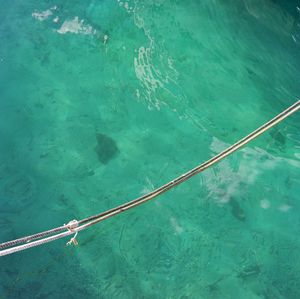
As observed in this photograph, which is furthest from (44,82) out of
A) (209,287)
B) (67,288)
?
(209,287)

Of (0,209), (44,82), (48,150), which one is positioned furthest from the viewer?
(44,82)

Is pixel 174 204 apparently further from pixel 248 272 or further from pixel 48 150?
pixel 48 150

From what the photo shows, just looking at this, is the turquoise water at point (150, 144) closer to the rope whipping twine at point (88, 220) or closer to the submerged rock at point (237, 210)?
the submerged rock at point (237, 210)

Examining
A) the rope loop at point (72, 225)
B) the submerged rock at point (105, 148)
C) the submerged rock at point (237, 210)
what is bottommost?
the submerged rock at point (105, 148)

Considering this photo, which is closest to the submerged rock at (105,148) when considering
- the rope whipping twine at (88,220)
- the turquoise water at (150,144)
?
the turquoise water at (150,144)

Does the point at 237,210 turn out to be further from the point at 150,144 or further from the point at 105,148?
the point at 105,148
